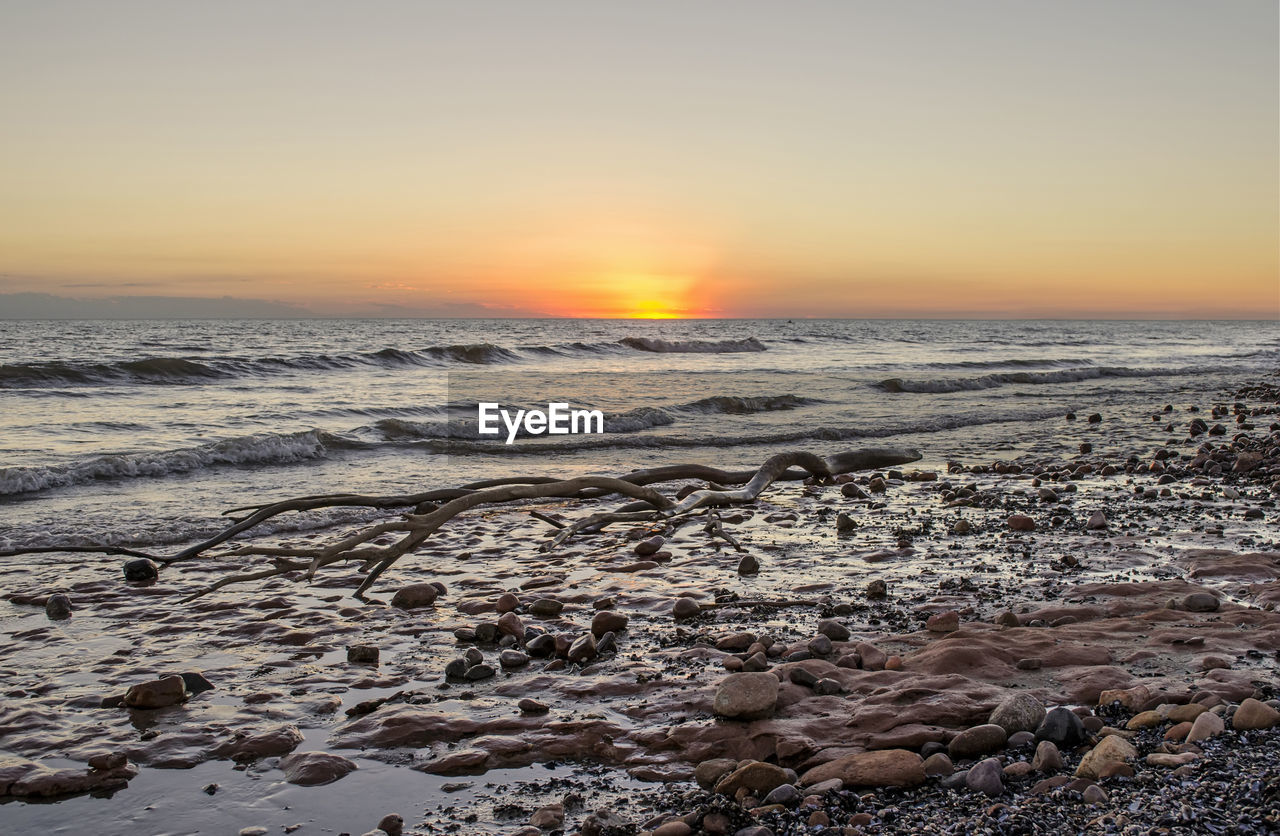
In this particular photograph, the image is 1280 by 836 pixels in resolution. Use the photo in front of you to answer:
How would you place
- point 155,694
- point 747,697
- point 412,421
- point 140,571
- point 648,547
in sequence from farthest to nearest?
1. point 412,421
2. point 648,547
3. point 140,571
4. point 155,694
5. point 747,697

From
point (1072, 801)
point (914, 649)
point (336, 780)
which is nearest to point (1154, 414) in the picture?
point (914, 649)

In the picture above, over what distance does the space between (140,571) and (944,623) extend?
524cm

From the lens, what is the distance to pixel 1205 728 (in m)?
2.68

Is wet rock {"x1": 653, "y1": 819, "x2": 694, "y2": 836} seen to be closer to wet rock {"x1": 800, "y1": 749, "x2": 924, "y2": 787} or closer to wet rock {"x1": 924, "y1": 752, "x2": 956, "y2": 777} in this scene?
wet rock {"x1": 800, "y1": 749, "x2": 924, "y2": 787}

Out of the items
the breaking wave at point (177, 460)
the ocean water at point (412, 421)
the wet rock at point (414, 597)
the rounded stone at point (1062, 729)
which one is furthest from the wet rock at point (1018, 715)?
the breaking wave at point (177, 460)

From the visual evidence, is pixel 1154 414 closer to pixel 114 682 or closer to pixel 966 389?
pixel 966 389

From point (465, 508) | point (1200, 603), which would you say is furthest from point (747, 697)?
point (1200, 603)

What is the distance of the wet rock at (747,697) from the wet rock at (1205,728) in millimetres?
1401

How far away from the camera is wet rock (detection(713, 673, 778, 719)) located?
313 cm

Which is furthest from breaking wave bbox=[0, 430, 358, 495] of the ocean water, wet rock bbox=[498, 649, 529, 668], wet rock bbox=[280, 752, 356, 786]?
wet rock bbox=[280, 752, 356, 786]

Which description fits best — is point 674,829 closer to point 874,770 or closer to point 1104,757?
point 874,770

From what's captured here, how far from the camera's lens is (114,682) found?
3807mm

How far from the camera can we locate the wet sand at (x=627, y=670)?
8.79ft

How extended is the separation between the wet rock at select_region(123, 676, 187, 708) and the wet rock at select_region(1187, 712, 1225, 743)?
395 centimetres
